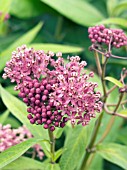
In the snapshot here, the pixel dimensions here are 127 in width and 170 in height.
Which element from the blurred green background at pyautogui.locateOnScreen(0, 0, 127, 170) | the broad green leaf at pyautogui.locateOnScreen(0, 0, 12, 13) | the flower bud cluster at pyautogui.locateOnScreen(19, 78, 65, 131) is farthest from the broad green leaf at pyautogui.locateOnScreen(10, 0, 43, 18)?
the flower bud cluster at pyautogui.locateOnScreen(19, 78, 65, 131)

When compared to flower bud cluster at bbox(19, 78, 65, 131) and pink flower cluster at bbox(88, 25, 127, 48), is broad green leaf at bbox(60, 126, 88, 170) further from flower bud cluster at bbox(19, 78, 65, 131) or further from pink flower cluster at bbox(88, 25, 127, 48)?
pink flower cluster at bbox(88, 25, 127, 48)

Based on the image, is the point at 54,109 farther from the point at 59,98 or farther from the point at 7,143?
the point at 7,143

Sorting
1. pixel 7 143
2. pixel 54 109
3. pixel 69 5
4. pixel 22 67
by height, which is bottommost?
pixel 7 143

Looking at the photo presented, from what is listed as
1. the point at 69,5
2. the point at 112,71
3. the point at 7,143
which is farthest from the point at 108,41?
the point at 112,71

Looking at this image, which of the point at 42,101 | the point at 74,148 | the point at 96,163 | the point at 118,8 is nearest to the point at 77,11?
the point at 118,8

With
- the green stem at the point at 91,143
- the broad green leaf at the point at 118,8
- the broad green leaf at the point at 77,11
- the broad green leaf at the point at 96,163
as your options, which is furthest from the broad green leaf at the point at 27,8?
the green stem at the point at 91,143

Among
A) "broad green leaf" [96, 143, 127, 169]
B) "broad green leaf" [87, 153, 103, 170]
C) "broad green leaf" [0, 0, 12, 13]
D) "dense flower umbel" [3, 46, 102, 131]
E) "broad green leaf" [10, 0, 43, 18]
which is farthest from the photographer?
"broad green leaf" [10, 0, 43, 18]
